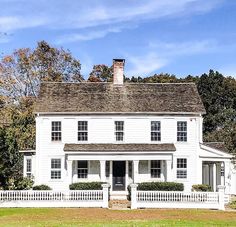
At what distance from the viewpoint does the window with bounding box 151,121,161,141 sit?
4600 centimetres

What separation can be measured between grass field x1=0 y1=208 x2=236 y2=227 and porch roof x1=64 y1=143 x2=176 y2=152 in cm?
795

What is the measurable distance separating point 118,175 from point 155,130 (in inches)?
183

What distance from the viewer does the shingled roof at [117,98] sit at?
46.1m

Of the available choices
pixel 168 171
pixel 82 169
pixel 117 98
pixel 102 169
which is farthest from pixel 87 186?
pixel 117 98

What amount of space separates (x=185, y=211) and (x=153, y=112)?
11715mm

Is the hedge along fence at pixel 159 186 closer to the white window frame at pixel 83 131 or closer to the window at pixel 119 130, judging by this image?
the window at pixel 119 130

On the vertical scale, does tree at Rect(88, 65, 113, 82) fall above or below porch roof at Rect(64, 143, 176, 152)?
above

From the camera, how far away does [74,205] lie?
38.5m

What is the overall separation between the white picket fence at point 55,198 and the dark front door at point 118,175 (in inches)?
282

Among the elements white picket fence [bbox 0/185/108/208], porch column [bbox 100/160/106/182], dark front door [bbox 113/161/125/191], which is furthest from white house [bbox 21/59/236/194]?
white picket fence [bbox 0/185/108/208]

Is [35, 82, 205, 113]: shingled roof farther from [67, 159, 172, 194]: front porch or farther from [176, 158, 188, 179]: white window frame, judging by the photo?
[67, 159, 172, 194]: front porch

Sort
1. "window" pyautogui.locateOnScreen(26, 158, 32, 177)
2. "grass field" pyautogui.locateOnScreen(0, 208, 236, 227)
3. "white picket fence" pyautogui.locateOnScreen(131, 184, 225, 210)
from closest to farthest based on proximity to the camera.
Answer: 1. "grass field" pyautogui.locateOnScreen(0, 208, 236, 227)
2. "white picket fence" pyautogui.locateOnScreen(131, 184, 225, 210)
3. "window" pyautogui.locateOnScreen(26, 158, 32, 177)

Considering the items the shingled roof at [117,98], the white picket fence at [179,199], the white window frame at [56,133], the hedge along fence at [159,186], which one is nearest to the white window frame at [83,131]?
the shingled roof at [117,98]

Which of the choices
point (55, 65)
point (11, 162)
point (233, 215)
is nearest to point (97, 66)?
point (55, 65)
